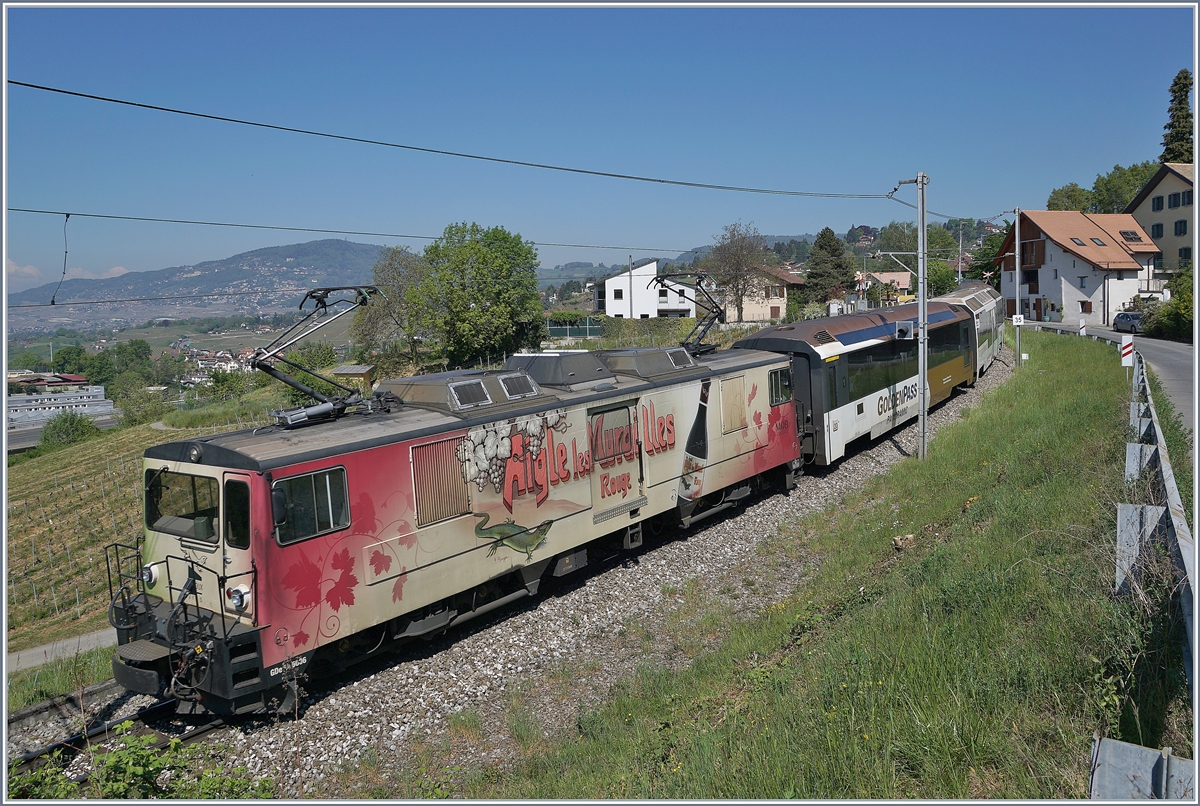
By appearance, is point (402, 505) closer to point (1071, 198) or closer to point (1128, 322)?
point (1128, 322)

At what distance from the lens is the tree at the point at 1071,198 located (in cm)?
9456

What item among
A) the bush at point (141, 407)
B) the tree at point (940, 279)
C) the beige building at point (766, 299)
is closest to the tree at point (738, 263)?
the beige building at point (766, 299)

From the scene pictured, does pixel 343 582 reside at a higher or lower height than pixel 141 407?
higher

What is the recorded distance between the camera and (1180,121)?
6512cm

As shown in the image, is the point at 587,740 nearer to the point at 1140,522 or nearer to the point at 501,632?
the point at 501,632

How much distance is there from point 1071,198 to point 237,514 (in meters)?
111

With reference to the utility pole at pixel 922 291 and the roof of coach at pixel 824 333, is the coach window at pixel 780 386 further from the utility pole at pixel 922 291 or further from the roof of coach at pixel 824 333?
the utility pole at pixel 922 291

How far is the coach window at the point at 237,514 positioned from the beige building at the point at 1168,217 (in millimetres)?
60033

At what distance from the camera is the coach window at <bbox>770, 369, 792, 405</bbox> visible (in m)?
16.9


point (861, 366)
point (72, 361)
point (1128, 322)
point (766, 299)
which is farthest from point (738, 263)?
point (72, 361)

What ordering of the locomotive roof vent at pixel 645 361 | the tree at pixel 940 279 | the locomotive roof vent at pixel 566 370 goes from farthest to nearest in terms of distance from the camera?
the tree at pixel 940 279 → the locomotive roof vent at pixel 645 361 → the locomotive roof vent at pixel 566 370

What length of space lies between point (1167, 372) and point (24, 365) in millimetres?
132445

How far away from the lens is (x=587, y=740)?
26.1ft

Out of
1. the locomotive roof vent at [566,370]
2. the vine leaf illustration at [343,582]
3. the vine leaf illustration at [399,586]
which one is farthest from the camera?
the locomotive roof vent at [566,370]
